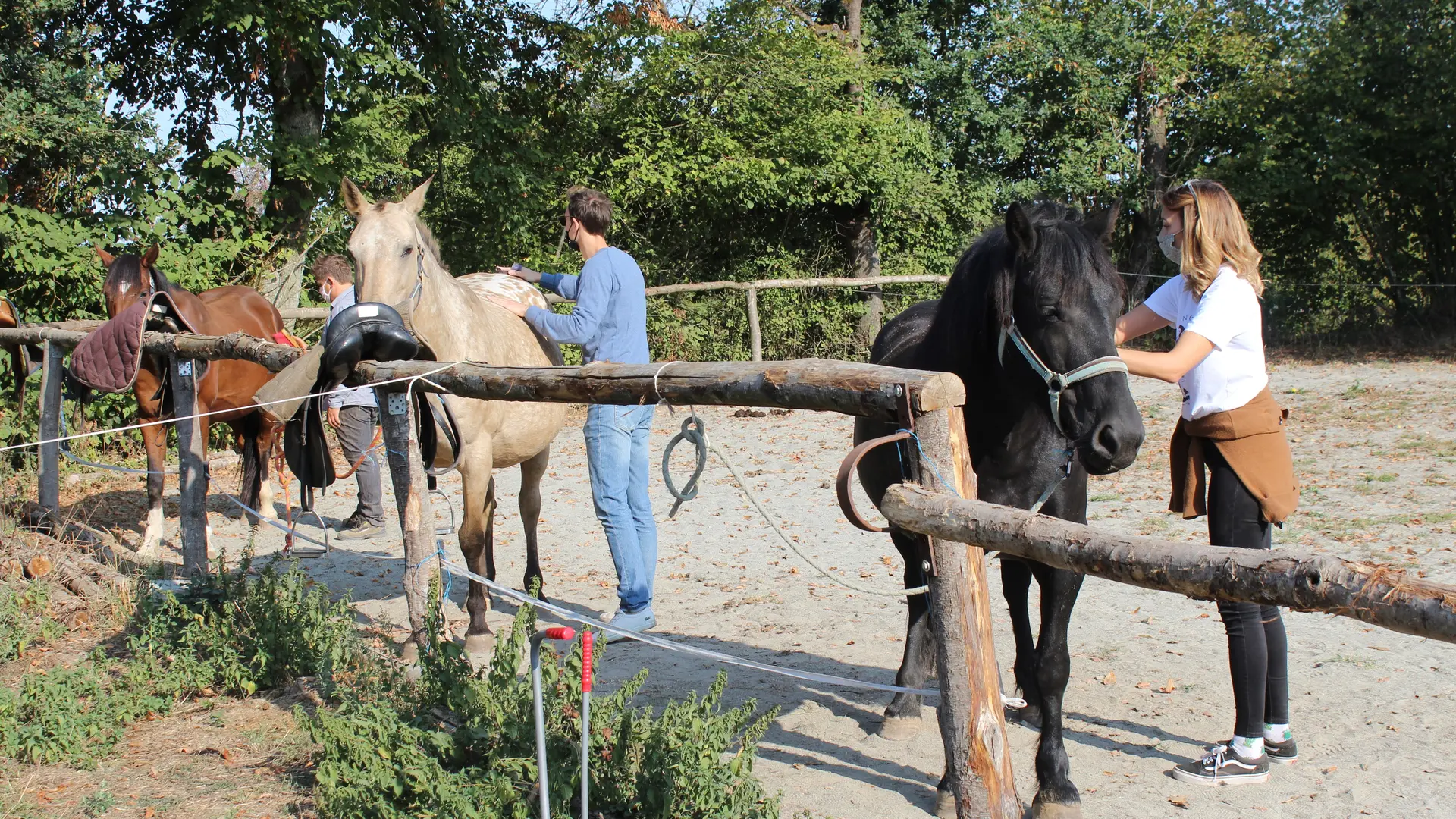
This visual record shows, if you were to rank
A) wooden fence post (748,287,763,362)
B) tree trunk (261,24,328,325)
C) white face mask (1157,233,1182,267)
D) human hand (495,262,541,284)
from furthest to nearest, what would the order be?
wooden fence post (748,287,763,362), tree trunk (261,24,328,325), human hand (495,262,541,284), white face mask (1157,233,1182,267)

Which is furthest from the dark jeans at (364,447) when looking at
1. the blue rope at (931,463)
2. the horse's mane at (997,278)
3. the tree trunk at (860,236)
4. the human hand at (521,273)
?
the tree trunk at (860,236)

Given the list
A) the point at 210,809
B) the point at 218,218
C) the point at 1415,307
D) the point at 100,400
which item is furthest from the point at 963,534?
the point at 1415,307

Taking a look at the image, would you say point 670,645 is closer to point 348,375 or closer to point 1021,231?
point 1021,231

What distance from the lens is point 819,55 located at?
17.0 m

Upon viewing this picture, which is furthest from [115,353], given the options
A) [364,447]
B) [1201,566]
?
[1201,566]

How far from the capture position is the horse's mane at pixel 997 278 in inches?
122

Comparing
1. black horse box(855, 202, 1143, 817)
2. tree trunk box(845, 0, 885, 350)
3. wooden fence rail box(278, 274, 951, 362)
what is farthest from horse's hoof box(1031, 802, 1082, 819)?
tree trunk box(845, 0, 885, 350)

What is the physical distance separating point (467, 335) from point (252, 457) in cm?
374

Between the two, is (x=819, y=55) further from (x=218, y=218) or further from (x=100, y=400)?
(x=100, y=400)

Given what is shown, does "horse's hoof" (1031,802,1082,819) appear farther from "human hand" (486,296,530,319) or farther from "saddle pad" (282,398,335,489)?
"human hand" (486,296,530,319)

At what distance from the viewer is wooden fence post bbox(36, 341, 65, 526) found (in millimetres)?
7035

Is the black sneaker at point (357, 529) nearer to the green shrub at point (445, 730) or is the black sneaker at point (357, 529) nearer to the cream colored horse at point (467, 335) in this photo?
the cream colored horse at point (467, 335)

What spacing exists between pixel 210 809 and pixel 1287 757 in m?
3.72

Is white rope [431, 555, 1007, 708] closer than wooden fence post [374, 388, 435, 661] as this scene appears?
Yes
